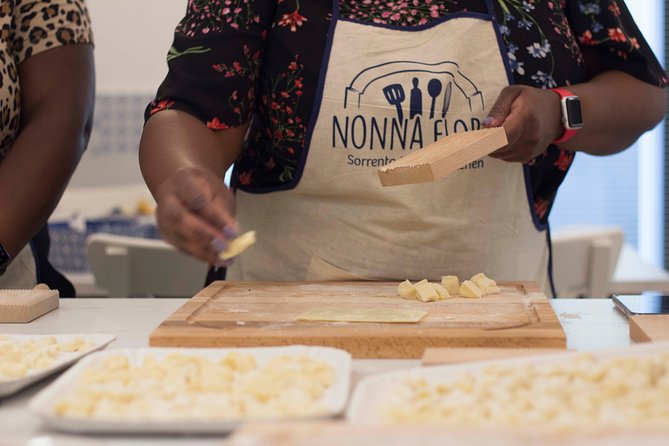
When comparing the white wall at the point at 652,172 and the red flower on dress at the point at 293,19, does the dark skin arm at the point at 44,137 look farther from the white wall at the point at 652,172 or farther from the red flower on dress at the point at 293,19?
the white wall at the point at 652,172

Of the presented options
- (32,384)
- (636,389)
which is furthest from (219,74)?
(636,389)

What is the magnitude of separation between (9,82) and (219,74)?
0.41 meters

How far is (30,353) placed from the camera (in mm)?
967

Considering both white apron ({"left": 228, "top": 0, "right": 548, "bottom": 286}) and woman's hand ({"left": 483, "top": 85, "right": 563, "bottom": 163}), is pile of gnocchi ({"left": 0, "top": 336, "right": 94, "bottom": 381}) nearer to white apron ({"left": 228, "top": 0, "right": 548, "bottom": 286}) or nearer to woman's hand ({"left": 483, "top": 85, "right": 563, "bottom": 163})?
white apron ({"left": 228, "top": 0, "right": 548, "bottom": 286})

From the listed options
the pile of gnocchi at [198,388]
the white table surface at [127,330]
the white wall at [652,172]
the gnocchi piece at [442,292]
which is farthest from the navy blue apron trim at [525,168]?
the white wall at [652,172]

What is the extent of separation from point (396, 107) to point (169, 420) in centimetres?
78

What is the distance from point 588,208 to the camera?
4773 millimetres

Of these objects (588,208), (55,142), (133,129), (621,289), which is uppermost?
(55,142)

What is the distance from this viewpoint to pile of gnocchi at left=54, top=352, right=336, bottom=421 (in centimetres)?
76

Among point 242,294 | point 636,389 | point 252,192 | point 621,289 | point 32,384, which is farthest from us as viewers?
point 621,289

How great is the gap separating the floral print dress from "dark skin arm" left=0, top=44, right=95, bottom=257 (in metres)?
0.25

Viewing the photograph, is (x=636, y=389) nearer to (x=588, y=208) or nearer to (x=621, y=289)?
(x=621, y=289)

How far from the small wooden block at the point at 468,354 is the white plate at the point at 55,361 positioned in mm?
377

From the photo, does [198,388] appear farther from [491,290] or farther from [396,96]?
[396,96]
